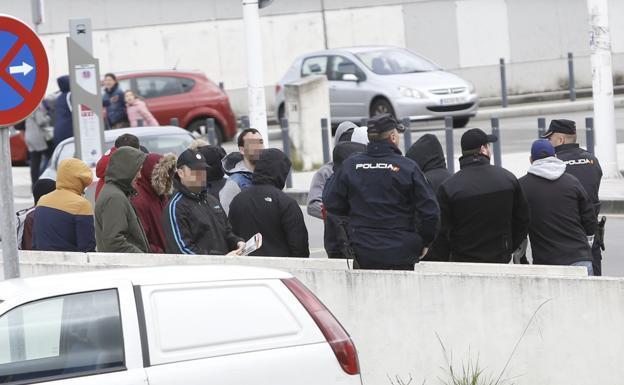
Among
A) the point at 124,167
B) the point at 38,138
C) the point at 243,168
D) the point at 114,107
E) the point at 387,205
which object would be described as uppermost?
the point at 114,107

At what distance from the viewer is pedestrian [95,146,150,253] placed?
954cm

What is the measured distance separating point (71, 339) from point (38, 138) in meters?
15.4

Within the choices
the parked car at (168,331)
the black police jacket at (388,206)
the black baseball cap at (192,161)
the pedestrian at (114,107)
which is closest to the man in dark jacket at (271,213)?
the black baseball cap at (192,161)

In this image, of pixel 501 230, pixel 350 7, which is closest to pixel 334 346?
pixel 501 230

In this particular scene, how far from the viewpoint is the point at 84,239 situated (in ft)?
32.7

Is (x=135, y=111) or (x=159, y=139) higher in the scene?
(x=135, y=111)

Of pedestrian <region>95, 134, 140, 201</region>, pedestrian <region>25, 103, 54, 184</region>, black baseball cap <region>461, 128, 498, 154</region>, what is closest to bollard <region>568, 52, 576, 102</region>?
pedestrian <region>25, 103, 54, 184</region>

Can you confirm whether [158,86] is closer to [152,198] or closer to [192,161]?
[152,198]

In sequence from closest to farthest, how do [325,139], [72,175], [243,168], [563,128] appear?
→ [72,175], [563,128], [243,168], [325,139]

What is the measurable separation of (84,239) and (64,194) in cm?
35

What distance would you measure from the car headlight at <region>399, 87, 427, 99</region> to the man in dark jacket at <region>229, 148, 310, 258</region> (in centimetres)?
1603

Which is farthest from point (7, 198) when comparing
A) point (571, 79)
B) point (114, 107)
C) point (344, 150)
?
point (571, 79)

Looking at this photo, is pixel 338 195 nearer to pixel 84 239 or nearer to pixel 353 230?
pixel 353 230

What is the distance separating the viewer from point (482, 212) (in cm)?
905
